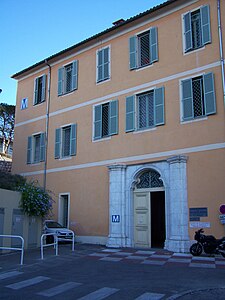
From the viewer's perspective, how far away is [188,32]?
45.1 feet

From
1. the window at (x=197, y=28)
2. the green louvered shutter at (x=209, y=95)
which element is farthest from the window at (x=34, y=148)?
the green louvered shutter at (x=209, y=95)

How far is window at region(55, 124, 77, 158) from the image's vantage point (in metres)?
17.2

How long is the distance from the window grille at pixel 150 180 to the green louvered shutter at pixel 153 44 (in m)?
4.65

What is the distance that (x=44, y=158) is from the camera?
18.4m

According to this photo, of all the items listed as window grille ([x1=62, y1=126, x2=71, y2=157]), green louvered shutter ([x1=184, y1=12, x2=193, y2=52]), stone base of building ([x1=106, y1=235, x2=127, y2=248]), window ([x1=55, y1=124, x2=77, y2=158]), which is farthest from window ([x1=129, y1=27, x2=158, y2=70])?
stone base of building ([x1=106, y1=235, x2=127, y2=248])

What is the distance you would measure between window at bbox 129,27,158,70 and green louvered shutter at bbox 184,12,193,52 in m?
1.35

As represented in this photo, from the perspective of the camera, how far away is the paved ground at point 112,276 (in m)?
6.52

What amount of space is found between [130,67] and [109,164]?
431 cm

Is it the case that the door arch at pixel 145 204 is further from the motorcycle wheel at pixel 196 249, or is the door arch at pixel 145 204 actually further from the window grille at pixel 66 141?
the window grille at pixel 66 141

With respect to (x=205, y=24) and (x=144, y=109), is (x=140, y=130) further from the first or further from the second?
(x=205, y=24)

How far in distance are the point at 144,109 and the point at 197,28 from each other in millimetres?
3788

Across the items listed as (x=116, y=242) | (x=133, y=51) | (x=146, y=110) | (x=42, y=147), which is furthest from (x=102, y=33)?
(x=116, y=242)

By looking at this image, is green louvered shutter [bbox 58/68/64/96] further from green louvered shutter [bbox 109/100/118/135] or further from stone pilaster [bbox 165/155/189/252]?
stone pilaster [bbox 165/155/189/252]

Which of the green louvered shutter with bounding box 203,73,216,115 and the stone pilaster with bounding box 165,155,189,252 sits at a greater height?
the green louvered shutter with bounding box 203,73,216,115
